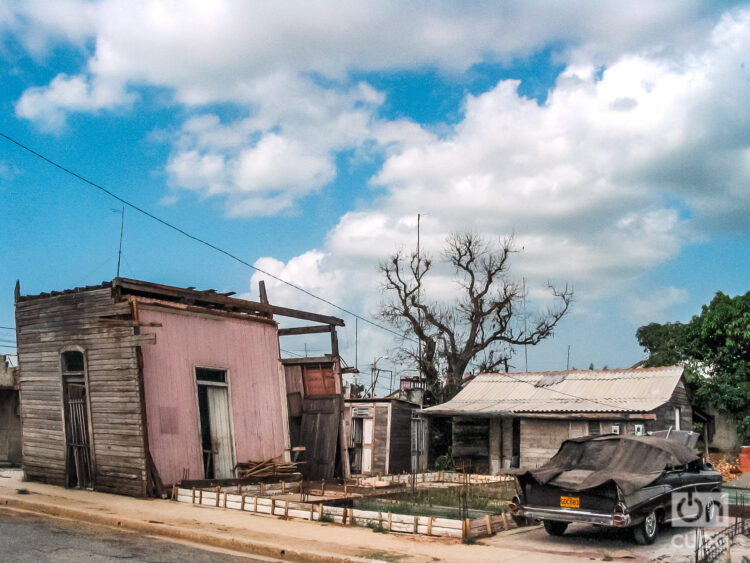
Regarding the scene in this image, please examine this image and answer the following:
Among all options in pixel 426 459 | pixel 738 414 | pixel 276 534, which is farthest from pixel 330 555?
pixel 738 414

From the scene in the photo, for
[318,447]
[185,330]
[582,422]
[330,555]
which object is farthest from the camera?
[582,422]

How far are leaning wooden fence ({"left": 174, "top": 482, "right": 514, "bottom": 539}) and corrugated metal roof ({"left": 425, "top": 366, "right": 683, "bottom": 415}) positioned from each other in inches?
486

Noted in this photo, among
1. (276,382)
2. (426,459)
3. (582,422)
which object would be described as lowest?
(426,459)

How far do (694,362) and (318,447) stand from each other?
1845 centimetres

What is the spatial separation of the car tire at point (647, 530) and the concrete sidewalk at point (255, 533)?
173 centimetres

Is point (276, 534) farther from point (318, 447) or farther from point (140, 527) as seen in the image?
point (318, 447)

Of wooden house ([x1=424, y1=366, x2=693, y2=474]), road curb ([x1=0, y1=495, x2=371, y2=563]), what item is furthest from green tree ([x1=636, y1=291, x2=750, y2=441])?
road curb ([x1=0, y1=495, x2=371, y2=563])

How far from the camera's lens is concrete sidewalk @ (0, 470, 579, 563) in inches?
387

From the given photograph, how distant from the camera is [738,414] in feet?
92.8

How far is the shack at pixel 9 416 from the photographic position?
2395cm

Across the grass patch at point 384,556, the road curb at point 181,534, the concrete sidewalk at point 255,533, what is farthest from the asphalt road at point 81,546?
the grass patch at point 384,556

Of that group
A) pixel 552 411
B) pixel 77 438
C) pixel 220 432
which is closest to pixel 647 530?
pixel 220 432

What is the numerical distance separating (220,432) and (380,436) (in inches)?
346

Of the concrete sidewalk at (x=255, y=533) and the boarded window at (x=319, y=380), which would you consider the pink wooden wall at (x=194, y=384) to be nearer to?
the concrete sidewalk at (x=255, y=533)
